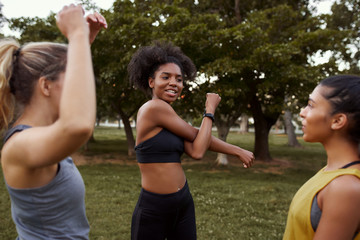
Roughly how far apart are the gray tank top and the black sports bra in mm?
912

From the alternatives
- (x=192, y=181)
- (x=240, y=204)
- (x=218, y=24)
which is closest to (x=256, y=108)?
(x=218, y=24)

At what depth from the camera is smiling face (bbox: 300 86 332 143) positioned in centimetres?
159

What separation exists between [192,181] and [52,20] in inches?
422

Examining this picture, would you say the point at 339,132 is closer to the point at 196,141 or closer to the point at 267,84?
the point at 196,141

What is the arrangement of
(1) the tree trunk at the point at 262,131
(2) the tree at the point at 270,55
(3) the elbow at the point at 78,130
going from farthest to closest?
(1) the tree trunk at the point at 262,131
(2) the tree at the point at 270,55
(3) the elbow at the point at 78,130

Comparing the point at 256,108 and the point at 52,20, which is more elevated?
the point at 52,20

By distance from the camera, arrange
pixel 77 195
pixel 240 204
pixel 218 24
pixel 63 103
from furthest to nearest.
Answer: pixel 218 24 < pixel 240 204 < pixel 77 195 < pixel 63 103

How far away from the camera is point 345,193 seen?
1363 mm

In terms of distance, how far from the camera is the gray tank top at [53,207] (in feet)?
4.44

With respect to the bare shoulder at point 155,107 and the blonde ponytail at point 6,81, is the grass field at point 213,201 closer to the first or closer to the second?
the bare shoulder at point 155,107

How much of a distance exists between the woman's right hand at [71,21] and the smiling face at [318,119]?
4.10 ft

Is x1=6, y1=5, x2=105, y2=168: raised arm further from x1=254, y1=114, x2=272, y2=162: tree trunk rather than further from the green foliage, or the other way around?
x1=254, y1=114, x2=272, y2=162: tree trunk

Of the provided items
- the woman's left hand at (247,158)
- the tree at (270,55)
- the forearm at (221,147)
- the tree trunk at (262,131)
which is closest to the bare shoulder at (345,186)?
the woman's left hand at (247,158)

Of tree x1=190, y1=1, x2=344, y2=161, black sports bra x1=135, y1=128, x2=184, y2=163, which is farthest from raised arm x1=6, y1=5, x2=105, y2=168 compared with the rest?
tree x1=190, y1=1, x2=344, y2=161
